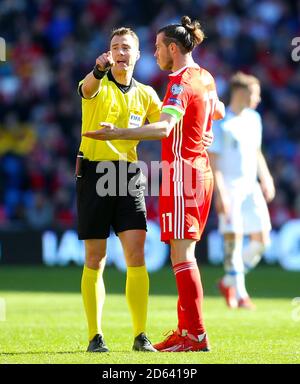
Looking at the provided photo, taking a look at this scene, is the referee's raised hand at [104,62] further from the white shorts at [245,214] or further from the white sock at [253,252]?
the white sock at [253,252]

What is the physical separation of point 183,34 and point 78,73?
1320 cm

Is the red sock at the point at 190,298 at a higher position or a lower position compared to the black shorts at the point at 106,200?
lower

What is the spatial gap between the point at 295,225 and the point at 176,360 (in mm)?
9627

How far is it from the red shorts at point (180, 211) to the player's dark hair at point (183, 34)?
997mm

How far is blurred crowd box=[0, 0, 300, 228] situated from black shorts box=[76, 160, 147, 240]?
34.0 feet

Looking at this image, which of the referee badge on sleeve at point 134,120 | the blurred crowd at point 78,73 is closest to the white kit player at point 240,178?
the referee badge on sleeve at point 134,120

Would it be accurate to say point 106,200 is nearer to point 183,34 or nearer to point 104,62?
point 104,62

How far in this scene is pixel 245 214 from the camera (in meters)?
12.0

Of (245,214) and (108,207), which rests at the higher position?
(245,214)

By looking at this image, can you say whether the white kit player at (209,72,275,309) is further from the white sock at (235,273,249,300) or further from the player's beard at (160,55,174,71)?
the player's beard at (160,55,174,71)

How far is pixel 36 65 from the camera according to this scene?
21.1 meters

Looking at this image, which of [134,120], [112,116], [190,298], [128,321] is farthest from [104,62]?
[128,321]

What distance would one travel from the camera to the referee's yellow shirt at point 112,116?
7.93m
